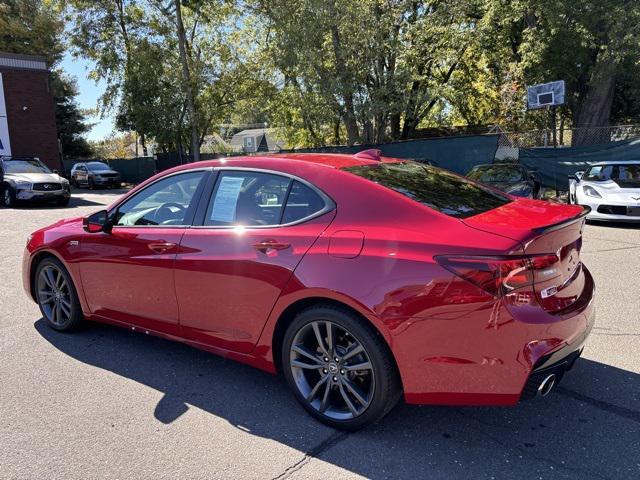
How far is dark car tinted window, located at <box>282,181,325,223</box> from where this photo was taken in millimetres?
3066

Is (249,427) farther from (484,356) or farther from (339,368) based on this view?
(484,356)

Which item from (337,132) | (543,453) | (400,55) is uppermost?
(400,55)

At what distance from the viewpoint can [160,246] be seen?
3.64m

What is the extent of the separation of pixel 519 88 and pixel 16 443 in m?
20.7

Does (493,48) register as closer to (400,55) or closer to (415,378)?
(400,55)

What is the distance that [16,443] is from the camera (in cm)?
294

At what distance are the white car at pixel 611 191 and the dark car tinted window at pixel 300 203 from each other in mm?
8626

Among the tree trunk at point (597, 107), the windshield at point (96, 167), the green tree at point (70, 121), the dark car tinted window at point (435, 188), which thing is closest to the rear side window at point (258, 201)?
the dark car tinted window at point (435, 188)

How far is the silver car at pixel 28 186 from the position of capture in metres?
16.2

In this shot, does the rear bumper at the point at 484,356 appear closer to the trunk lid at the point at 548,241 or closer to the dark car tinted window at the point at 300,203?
the trunk lid at the point at 548,241

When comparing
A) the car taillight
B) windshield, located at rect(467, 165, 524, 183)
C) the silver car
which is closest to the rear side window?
the car taillight

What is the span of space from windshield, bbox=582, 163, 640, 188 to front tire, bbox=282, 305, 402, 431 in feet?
33.2

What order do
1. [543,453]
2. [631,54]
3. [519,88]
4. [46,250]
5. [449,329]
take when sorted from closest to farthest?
[449,329], [543,453], [46,250], [631,54], [519,88]

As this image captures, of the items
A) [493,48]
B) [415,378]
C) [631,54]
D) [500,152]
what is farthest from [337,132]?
[415,378]
